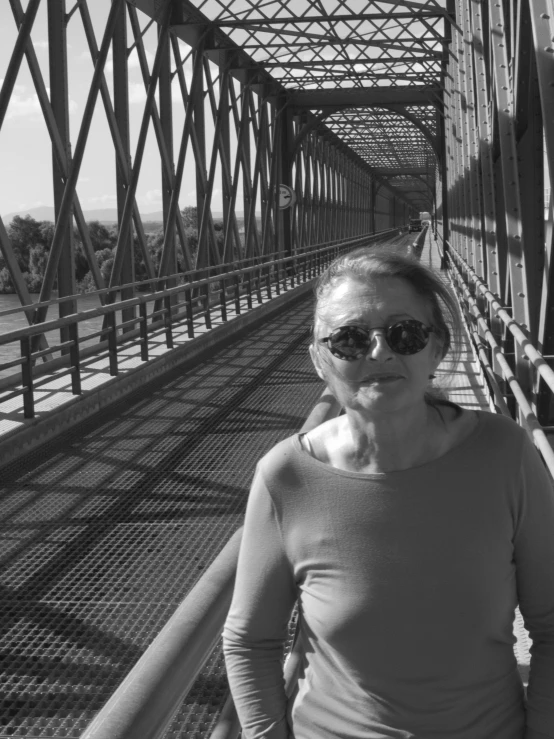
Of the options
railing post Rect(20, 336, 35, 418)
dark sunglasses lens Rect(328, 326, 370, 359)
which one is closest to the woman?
dark sunglasses lens Rect(328, 326, 370, 359)

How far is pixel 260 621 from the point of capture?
199cm

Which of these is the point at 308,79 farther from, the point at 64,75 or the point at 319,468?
the point at 319,468

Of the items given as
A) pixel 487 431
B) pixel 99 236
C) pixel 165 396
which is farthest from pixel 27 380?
pixel 99 236

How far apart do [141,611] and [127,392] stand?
6389 millimetres

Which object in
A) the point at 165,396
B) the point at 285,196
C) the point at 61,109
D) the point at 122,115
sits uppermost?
the point at 122,115

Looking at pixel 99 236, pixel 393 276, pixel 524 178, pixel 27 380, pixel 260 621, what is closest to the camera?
pixel 260 621

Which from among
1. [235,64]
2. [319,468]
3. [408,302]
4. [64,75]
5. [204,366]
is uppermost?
[235,64]

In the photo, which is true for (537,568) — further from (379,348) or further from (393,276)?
(393,276)

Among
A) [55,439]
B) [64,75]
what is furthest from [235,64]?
[55,439]

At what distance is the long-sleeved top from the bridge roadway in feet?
2.10

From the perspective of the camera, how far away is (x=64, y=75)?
13727 millimetres

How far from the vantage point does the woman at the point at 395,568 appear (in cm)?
184

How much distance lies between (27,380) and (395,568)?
732 cm

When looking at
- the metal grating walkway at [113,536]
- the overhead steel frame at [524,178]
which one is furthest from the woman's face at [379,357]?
the overhead steel frame at [524,178]
